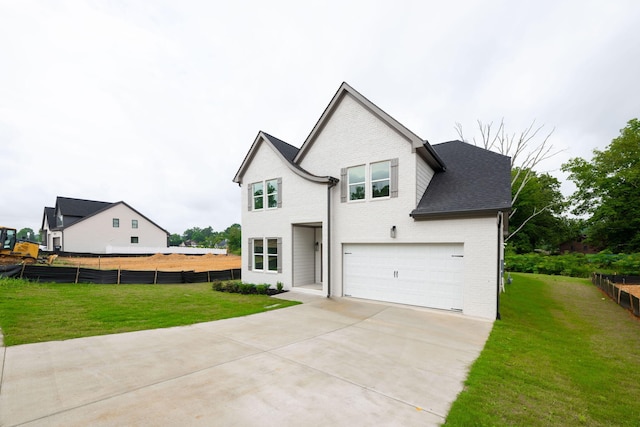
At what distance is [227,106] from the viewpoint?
2148 cm

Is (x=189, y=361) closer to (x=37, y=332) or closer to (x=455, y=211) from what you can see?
(x=37, y=332)

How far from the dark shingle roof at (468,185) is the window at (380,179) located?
1528mm

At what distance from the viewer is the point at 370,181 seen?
11258 millimetres

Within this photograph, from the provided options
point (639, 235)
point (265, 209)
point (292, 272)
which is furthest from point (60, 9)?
point (639, 235)

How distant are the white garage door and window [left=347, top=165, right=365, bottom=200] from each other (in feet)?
7.10

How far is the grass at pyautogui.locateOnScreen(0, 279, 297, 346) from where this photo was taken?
6809mm

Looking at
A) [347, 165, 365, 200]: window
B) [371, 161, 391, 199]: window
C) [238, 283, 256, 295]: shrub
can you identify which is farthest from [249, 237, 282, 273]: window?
[371, 161, 391, 199]: window

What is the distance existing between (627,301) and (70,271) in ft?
83.0

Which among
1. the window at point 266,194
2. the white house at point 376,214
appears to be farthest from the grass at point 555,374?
the window at point 266,194

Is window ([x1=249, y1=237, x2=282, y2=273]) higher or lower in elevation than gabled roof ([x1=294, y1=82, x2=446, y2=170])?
lower

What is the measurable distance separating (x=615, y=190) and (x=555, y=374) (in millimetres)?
35187

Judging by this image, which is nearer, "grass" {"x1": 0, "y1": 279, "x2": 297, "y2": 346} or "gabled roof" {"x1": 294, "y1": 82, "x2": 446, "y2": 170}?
"grass" {"x1": 0, "y1": 279, "x2": 297, "y2": 346}

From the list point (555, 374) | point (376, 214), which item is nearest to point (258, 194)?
point (376, 214)

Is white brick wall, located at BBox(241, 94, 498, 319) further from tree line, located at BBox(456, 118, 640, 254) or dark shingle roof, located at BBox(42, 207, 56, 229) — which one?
dark shingle roof, located at BBox(42, 207, 56, 229)
